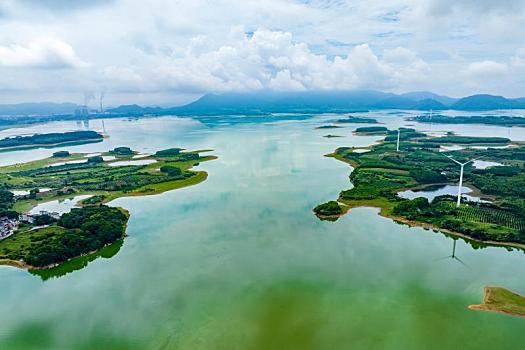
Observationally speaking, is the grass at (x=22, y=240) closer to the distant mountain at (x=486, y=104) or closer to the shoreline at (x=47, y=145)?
the shoreline at (x=47, y=145)

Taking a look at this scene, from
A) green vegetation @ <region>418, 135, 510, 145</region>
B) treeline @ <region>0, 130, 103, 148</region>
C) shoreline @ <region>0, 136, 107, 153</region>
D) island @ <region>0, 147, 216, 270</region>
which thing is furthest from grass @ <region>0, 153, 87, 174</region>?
green vegetation @ <region>418, 135, 510, 145</region>

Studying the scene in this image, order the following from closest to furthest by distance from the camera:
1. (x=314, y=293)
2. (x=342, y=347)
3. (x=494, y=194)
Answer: (x=342, y=347) < (x=314, y=293) < (x=494, y=194)

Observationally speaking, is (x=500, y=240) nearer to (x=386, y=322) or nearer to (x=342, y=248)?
(x=342, y=248)

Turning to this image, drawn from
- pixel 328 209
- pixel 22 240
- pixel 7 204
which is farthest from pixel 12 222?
pixel 328 209

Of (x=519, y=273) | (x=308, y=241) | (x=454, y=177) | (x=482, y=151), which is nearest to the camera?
(x=519, y=273)

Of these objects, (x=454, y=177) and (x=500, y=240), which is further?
(x=454, y=177)

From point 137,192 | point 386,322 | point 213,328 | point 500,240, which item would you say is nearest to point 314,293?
point 386,322
